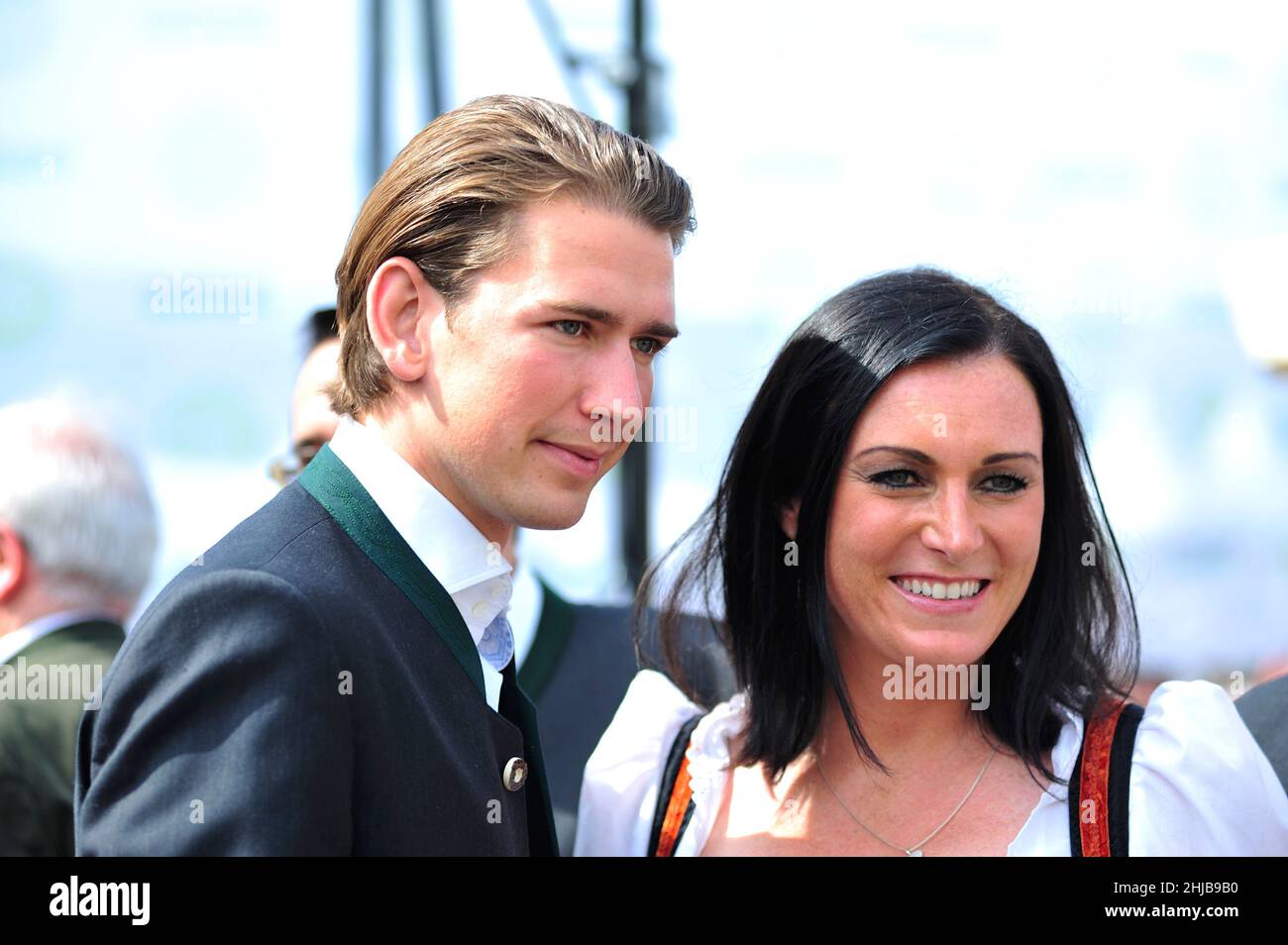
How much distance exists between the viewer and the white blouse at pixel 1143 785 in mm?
2037

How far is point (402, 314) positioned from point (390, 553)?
33 centimetres

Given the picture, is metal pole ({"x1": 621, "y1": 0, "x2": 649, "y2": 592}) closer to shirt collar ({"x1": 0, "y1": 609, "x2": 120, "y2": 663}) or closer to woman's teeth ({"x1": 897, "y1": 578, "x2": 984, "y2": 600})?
shirt collar ({"x1": 0, "y1": 609, "x2": 120, "y2": 663})

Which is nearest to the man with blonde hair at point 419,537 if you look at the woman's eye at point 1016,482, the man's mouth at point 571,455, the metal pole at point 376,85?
the man's mouth at point 571,455

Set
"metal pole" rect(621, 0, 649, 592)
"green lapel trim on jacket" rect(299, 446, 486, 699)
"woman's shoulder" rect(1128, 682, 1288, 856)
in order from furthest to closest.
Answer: "metal pole" rect(621, 0, 649, 592) → "woman's shoulder" rect(1128, 682, 1288, 856) → "green lapel trim on jacket" rect(299, 446, 486, 699)

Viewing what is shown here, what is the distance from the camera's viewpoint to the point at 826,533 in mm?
2334

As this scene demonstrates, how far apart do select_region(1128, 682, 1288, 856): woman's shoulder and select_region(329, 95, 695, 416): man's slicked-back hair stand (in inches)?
42.3

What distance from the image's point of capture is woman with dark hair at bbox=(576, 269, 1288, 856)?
2158 millimetres

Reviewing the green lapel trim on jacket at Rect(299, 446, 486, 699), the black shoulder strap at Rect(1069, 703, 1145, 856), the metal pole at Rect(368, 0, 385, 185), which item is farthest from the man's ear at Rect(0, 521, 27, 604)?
the metal pole at Rect(368, 0, 385, 185)

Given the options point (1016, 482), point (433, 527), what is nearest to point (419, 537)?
point (433, 527)

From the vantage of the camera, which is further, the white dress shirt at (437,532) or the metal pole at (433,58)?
the metal pole at (433,58)

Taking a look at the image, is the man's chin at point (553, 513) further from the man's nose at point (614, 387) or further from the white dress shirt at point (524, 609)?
the white dress shirt at point (524, 609)

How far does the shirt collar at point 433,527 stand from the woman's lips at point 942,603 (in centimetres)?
73

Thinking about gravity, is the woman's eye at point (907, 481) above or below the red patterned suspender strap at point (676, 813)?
above
